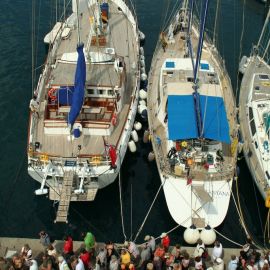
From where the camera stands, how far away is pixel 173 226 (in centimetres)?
2453

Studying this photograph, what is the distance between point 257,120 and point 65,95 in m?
11.9

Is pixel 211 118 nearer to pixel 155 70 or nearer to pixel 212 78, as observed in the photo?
pixel 212 78

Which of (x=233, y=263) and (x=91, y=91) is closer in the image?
(x=233, y=263)

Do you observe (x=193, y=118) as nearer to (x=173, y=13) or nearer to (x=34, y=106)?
(x=34, y=106)

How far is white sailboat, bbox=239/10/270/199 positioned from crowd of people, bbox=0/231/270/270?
5.87 meters

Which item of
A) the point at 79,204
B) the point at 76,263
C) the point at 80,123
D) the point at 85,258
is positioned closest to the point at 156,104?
the point at 80,123

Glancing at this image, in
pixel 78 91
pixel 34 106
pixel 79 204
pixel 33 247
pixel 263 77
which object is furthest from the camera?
pixel 263 77

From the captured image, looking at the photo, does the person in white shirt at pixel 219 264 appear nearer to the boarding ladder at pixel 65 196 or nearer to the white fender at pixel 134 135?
the boarding ladder at pixel 65 196

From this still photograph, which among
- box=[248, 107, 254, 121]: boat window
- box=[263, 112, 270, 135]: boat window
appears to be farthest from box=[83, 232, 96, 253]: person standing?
box=[248, 107, 254, 121]: boat window

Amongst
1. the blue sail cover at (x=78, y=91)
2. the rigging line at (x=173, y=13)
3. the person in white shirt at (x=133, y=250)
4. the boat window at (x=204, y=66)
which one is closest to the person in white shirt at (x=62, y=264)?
the person in white shirt at (x=133, y=250)

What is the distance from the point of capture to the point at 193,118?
24.7 metres

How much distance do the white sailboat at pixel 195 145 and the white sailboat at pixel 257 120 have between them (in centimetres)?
130

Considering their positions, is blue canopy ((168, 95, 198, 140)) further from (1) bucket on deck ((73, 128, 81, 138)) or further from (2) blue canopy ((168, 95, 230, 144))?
(1) bucket on deck ((73, 128, 81, 138))

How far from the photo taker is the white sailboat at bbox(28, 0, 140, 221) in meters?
23.9
